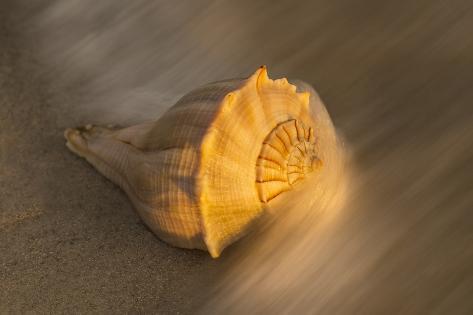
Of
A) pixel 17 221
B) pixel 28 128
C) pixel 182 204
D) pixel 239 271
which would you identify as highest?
pixel 28 128

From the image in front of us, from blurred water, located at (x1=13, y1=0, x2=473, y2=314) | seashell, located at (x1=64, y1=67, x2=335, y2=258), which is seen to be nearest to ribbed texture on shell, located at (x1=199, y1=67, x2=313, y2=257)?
seashell, located at (x1=64, y1=67, x2=335, y2=258)

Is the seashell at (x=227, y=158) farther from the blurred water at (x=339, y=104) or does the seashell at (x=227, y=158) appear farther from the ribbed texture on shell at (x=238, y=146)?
the blurred water at (x=339, y=104)

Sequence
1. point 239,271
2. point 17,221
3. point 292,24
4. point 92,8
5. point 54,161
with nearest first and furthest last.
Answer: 1. point 239,271
2. point 17,221
3. point 54,161
4. point 292,24
5. point 92,8

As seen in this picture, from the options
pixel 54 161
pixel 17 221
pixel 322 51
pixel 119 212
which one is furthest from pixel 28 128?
pixel 322 51

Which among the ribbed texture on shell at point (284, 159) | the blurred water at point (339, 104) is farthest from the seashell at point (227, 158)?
the blurred water at point (339, 104)

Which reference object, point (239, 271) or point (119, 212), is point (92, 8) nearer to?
point (119, 212)

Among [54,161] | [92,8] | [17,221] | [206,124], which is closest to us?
[206,124]
